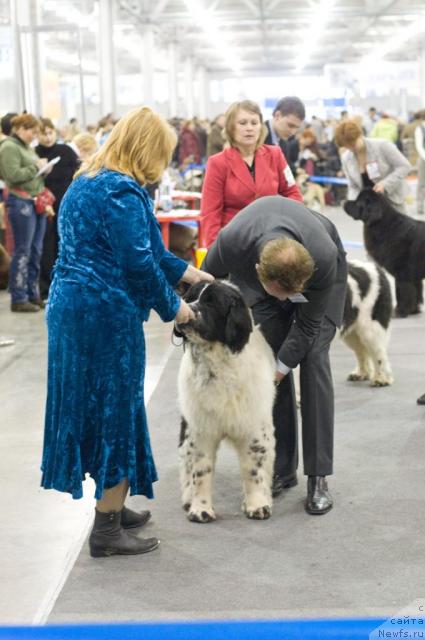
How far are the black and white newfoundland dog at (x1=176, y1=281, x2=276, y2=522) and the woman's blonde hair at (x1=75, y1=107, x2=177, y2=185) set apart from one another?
0.49m

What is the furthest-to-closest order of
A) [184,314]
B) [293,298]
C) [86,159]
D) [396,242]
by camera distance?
[396,242], [86,159], [293,298], [184,314]

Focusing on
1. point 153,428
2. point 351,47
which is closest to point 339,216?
point 153,428

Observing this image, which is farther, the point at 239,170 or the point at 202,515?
the point at 239,170

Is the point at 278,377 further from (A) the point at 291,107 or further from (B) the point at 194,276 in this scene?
(A) the point at 291,107

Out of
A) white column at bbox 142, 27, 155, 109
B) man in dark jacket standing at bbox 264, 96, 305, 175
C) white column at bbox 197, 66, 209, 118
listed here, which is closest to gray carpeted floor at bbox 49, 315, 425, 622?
man in dark jacket standing at bbox 264, 96, 305, 175

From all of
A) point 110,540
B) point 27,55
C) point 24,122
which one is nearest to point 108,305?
point 110,540

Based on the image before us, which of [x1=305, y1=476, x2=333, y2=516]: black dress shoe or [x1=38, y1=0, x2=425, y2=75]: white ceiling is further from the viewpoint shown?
[x1=38, y1=0, x2=425, y2=75]: white ceiling

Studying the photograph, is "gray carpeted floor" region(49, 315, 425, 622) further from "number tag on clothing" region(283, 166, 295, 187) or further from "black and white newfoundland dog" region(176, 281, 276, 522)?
Result: "number tag on clothing" region(283, 166, 295, 187)

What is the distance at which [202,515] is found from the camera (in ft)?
11.3

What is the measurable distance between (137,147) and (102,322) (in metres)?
0.59

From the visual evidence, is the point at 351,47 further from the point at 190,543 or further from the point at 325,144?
the point at 190,543

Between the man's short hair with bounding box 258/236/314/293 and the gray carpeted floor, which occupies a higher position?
the man's short hair with bounding box 258/236/314/293

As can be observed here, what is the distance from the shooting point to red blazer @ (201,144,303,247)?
14.3 feet

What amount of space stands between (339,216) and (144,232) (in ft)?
46.4
